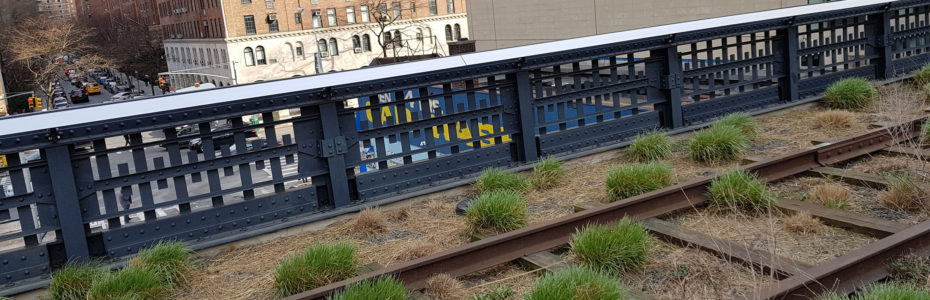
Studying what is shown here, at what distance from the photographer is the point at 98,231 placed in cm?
668

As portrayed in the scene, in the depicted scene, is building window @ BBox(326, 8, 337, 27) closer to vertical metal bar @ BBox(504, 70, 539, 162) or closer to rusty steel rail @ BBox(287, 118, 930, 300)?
vertical metal bar @ BBox(504, 70, 539, 162)

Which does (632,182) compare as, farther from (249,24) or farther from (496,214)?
(249,24)

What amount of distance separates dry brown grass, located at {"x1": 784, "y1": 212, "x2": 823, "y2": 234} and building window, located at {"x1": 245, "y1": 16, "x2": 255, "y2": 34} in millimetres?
76674

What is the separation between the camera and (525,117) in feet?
29.3

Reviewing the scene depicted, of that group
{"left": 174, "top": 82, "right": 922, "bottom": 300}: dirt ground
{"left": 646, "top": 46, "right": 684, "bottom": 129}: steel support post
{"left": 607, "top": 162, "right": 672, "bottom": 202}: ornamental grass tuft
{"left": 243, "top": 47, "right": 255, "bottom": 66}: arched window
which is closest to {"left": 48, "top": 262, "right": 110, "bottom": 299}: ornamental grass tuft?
{"left": 174, "top": 82, "right": 922, "bottom": 300}: dirt ground

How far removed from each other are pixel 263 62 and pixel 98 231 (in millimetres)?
75653

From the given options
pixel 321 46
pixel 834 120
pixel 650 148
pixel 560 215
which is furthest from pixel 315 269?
pixel 321 46

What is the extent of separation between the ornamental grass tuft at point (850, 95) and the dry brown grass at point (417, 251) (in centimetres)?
→ 797

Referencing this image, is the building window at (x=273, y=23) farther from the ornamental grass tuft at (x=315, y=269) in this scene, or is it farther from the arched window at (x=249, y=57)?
the ornamental grass tuft at (x=315, y=269)

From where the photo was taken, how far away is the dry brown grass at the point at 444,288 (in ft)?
17.0

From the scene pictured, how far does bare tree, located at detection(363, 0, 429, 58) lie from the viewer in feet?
271

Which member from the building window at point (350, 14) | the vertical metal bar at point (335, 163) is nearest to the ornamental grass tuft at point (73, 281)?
the vertical metal bar at point (335, 163)

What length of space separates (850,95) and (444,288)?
8.69 m

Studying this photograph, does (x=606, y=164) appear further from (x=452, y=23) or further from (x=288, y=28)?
(x=452, y=23)
